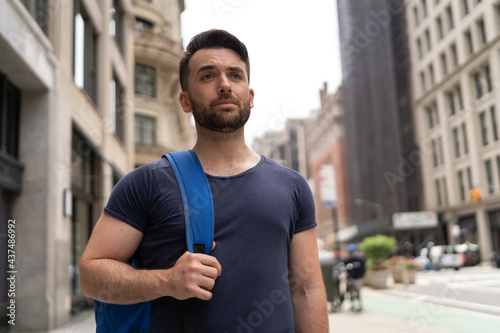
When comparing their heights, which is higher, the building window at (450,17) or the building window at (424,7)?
the building window at (424,7)

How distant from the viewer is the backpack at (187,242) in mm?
1714

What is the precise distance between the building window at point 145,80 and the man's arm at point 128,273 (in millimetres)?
25979

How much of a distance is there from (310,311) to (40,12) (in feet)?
34.4

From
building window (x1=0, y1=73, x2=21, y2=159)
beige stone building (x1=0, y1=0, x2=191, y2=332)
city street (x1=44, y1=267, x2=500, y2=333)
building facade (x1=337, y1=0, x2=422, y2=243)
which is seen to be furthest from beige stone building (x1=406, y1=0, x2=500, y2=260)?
building window (x1=0, y1=73, x2=21, y2=159)

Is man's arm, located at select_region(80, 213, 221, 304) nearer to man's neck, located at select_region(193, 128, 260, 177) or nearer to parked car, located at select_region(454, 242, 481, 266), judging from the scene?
man's neck, located at select_region(193, 128, 260, 177)

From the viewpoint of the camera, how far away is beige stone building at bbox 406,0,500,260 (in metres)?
45.1

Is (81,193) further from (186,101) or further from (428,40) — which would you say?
(428,40)

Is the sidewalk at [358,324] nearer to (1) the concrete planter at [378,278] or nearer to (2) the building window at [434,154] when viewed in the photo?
(1) the concrete planter at [378,278]

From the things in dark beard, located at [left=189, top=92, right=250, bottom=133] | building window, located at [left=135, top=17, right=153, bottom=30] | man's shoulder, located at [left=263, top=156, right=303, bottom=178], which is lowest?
man's shoulder, located at [left=263, top=156, right=303, bottom=178]

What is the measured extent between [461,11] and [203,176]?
5462 centimetres

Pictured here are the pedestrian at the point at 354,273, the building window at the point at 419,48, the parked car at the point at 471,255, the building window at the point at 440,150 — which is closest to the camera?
the pedestrian at the point at 354,273

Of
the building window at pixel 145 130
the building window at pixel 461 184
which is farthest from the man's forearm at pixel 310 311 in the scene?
the building window at pixel 461 184

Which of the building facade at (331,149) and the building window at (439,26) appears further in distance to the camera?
the building facade at (331,149)

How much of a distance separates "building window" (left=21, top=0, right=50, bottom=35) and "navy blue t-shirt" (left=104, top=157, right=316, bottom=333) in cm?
926
